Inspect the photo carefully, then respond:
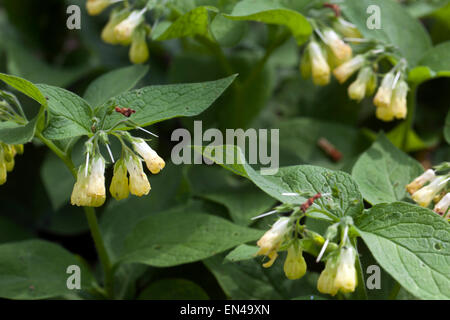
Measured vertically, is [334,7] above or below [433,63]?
above

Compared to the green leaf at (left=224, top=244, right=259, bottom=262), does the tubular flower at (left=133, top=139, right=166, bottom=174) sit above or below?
above

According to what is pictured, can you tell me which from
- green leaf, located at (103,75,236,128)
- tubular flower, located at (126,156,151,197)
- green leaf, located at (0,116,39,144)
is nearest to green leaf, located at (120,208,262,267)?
tubular flower, located at (126,156,151,197)

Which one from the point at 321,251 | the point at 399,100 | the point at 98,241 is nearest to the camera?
the point at 321,251

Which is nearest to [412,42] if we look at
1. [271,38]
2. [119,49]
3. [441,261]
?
[271,38]

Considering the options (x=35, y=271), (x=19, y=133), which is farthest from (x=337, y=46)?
(x=35, y=271)

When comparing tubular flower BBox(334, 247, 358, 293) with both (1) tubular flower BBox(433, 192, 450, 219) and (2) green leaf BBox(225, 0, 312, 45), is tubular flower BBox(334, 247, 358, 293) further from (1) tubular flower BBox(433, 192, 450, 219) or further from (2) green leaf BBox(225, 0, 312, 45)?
(2) green leaf BBox(225, 0, 312, 45)

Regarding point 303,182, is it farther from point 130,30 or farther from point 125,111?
point 130,30
